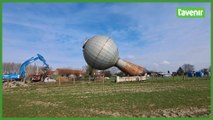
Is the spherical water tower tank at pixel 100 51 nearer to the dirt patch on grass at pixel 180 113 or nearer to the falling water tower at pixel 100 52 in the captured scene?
the falling water tower at pixel 100 52

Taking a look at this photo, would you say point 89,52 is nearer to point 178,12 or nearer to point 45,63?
point 45,63

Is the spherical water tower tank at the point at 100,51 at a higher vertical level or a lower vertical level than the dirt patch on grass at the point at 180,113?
higher

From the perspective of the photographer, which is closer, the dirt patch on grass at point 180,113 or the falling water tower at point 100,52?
the dirt patch on grass at point 180,113

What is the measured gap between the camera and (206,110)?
1362 cm

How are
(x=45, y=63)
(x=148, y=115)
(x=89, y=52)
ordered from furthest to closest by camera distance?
(x=45, y=63) < (x=89, y=52) < (x=148, y=115)

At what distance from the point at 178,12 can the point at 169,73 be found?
8309cm

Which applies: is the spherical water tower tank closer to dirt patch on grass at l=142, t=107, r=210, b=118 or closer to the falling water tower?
the falling water tower

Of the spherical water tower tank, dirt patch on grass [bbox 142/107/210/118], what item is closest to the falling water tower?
the spherical water tower tank

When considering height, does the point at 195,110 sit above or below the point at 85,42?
below

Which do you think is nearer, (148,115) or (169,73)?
(148,115)

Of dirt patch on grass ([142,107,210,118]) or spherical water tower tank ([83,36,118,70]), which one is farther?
spherical water tower tank ([83,36,118,70])

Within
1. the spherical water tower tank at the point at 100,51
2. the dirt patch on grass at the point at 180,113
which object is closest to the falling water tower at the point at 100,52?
the spherical water tower tank at the point at 100,51

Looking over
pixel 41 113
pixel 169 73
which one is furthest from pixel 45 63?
pixel 41 113

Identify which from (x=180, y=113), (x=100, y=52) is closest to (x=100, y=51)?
(x=100, y=52)
